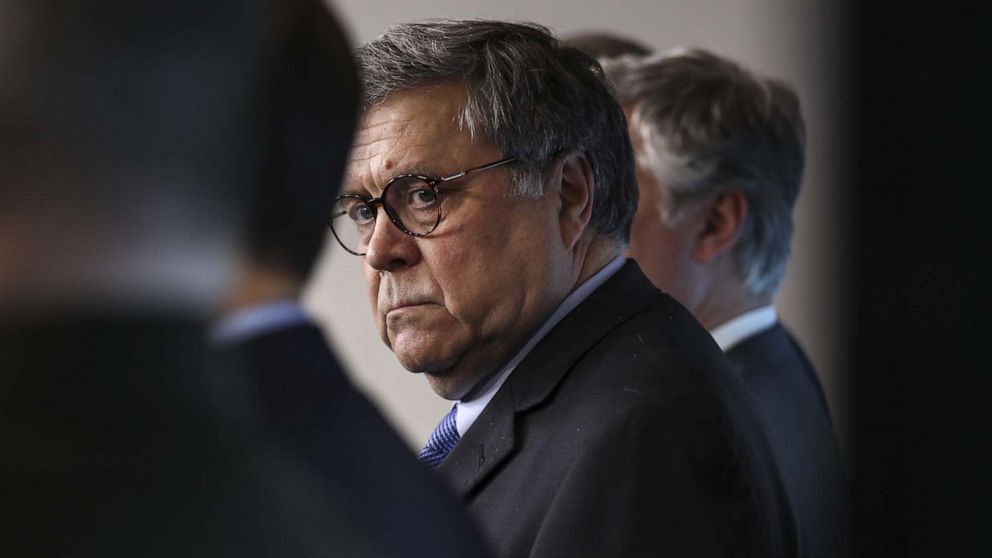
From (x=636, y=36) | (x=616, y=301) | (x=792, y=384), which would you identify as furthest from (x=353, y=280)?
(x=616, y=301)

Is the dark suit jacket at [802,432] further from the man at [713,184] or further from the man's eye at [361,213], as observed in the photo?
the man's eye at [361,213]

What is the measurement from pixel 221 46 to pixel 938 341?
356mm

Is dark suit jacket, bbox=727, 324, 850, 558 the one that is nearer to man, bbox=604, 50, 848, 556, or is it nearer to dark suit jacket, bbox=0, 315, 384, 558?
man, bbox=604, 50, 848, 556

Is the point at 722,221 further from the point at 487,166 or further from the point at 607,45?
the point at 487,166

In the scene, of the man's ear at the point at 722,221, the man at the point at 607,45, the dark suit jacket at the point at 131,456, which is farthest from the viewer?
the man at the point at 607,45

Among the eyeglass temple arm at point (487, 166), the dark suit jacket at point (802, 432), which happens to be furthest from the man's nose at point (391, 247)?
the dark suit jacket at point (802, 432)

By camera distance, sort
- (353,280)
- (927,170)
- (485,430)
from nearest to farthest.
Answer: (927,170), (485,430), (353,280)

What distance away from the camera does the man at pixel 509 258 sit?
5.39 feet

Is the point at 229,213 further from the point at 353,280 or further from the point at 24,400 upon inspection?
the point at 353,280

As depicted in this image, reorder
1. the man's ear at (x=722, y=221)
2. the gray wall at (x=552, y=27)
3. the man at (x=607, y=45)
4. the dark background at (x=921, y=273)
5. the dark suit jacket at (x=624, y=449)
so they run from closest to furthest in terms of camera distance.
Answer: the dark background at (x=921, y=273) < the dark suit jacket at (x=624, y=449) < the man's ear at (x=722, y=221) < the man at (x=607, y=45) < the gray wall at (x=552, y=27)

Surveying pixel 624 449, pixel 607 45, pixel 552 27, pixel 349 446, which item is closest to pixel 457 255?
pixel 624 449

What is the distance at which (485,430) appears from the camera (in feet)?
5.61

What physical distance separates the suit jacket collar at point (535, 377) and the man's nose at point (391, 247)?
216 mm

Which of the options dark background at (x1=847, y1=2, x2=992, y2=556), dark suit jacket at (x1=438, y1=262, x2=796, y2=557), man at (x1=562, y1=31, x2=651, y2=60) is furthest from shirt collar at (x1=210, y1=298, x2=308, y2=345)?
man at (x1=562, y1=31, x2=651, y2=60)
